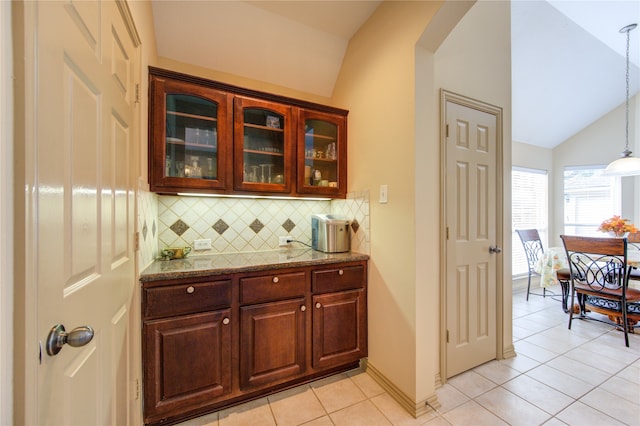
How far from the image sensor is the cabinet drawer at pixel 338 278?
1.91 metres

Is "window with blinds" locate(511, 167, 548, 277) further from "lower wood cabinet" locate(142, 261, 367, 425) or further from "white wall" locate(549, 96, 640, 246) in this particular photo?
"lower wood cabinet" locate(142, 261, 367, 425)

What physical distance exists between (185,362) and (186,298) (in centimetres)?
39

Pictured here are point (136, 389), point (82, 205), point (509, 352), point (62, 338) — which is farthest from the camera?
point (509, 352)

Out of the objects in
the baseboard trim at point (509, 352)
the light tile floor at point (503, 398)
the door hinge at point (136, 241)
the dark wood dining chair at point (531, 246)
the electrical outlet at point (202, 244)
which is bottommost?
the light tile floor at point (503, 398)

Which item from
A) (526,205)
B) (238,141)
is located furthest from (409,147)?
(526,205)

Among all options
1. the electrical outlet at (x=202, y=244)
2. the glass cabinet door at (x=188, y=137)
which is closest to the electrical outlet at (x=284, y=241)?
the electrical outlet at (x=202, y=244)

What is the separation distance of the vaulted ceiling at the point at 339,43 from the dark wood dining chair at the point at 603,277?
7.61 ft

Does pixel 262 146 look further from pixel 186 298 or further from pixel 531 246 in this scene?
pixel 531 246

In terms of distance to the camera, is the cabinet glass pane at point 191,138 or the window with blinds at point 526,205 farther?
the window with blinds at point 526,205

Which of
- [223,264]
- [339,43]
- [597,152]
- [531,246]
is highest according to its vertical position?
[339,43]

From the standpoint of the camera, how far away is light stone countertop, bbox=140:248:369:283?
1.50 m

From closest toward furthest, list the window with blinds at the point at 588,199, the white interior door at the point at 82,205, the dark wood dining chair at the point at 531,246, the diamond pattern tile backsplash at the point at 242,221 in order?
the white interior door at the point at 82,205, the diamond pattern tile backsplash at the point at 242,221, the dark wood dining chair at the point at 531,246, the window with blinds at the point at 588,199

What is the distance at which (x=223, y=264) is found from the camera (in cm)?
175

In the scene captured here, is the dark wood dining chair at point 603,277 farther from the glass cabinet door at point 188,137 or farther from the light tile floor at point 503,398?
the glass cabinet door at point 188,137
